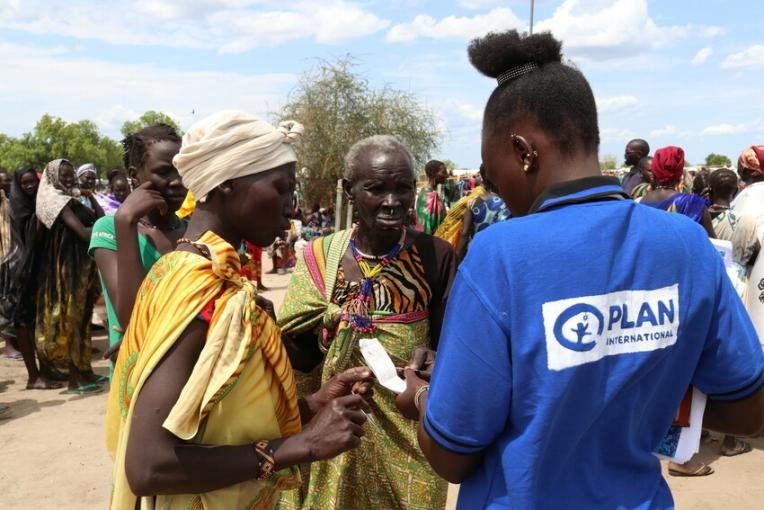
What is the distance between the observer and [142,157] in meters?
2.73

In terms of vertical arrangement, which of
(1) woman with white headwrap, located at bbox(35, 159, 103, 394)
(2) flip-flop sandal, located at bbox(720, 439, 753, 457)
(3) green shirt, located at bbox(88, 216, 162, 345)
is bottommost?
(2) flip-flop sandal, located at bbox(720, 439, 753, 457)

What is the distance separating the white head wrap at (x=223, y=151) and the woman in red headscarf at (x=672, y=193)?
403cm

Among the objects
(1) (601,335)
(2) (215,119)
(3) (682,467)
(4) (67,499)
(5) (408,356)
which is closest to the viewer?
(1) (601,335)

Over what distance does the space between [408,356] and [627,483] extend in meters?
1.41

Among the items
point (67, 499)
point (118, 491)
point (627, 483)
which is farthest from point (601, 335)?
point (67, 499)

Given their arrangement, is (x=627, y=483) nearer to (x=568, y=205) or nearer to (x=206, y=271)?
(x=568, y=205)

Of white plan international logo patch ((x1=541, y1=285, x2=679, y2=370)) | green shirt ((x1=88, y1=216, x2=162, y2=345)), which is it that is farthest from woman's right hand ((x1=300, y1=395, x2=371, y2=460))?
green shirt ((x1=88, y1=216, x2=162, y2=345))

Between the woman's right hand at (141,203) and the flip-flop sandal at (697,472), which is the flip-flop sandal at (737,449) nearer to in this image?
the flip-flop sandal at (697,472)

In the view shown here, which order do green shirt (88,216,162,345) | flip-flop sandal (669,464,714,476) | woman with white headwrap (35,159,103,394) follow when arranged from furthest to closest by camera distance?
woman with white headwrap (35,159,103,394), flip-flop sandal (669,464,714,476), green shirt (88,216,162,345)

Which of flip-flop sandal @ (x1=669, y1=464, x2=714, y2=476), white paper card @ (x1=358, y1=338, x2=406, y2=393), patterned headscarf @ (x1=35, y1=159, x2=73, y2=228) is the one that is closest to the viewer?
white paper card @ (x1=358, y1=338, x2=406, y2=393)

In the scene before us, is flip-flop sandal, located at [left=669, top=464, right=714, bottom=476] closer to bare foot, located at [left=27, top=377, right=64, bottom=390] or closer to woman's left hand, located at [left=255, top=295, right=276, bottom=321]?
woman's left hand, located at [left=255, top=295, right=276, bottom=321]

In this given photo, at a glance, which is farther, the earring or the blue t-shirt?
the earring

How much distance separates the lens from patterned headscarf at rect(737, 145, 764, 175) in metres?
5.10

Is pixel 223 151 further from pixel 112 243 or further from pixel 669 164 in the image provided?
pixel 669 164
